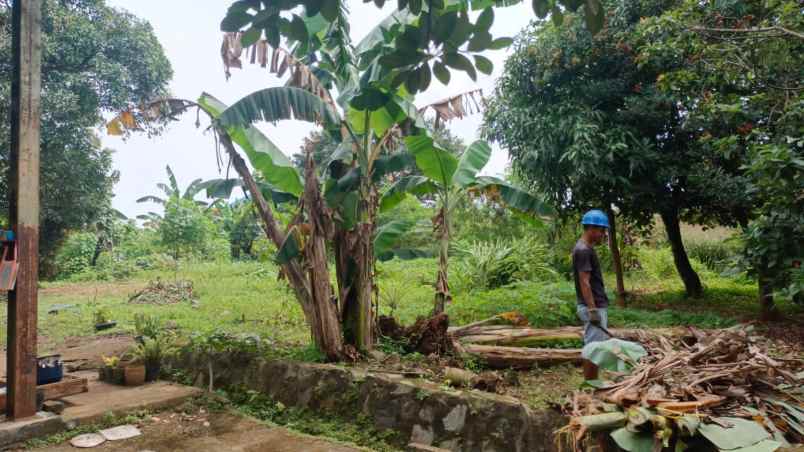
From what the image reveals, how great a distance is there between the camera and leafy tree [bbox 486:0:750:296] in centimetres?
795

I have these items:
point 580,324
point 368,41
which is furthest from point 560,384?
point 368,41

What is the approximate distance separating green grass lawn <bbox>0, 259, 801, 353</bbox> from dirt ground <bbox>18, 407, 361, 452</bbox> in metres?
1.42

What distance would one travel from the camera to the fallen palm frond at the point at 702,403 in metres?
2.46

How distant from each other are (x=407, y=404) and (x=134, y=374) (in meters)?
3.18

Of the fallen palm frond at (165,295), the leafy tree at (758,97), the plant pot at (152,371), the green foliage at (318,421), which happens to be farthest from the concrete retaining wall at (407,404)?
the fallen palm frond at (165,295)

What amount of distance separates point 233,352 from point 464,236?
403 inches

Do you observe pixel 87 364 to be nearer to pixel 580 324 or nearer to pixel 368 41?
pixel 368 41

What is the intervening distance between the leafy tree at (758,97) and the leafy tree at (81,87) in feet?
36.1

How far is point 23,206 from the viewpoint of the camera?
4.48 metres

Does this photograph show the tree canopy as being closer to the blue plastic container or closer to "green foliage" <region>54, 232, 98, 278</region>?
the blue plastic container

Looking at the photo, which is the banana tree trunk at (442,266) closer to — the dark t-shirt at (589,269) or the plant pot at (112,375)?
the dark t-shirt at (589,269)

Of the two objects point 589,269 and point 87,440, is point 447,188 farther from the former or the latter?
point 87,440

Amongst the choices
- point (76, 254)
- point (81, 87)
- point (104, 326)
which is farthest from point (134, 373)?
point (76, 254)

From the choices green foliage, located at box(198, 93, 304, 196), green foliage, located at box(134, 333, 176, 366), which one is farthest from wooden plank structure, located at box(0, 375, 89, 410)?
green foliage, located at box(198, 93, 304, 196)
